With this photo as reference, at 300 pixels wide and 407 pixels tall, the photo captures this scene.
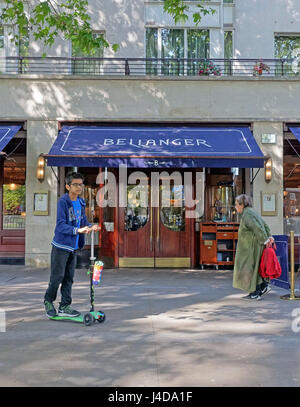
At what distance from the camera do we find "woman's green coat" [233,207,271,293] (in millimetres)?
8234

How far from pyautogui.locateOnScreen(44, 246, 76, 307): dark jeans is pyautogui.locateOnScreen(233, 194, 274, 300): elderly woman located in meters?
3.09

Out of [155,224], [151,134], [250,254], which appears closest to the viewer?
[250,254]

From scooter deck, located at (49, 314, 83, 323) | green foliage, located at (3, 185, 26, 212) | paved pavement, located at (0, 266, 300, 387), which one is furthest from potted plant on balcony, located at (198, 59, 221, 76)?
scooter deck, located at (49, 314, 83, 323)

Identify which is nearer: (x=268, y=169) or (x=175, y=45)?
(x=268, y=169)

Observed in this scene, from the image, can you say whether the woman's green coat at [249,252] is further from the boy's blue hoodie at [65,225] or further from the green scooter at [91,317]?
the boy's blue hoodie at [65,225]

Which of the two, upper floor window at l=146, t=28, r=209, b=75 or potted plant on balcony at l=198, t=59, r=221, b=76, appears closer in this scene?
potted plant on balcony at l=198, t=59, r=221, b=76

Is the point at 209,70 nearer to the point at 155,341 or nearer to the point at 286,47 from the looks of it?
the point at 286,47

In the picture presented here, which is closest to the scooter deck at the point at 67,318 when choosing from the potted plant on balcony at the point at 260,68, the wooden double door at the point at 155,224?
the wooden double door at the point at 155,224

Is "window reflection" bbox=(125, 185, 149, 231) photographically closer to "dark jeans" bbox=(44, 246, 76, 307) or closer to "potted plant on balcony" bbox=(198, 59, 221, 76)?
"potted plant on balcony" bbox=(198, 59, 221, 76)

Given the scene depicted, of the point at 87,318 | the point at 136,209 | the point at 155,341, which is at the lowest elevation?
the point at 155,341

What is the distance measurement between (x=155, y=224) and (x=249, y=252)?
493 centimetres

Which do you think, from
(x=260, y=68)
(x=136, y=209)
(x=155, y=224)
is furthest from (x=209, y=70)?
(x=155, y=224)

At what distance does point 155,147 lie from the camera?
11.6 meters
